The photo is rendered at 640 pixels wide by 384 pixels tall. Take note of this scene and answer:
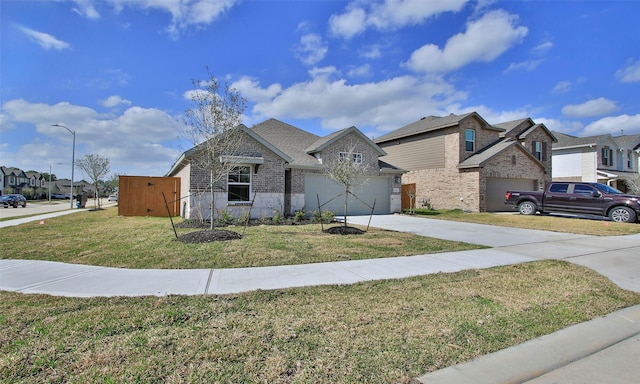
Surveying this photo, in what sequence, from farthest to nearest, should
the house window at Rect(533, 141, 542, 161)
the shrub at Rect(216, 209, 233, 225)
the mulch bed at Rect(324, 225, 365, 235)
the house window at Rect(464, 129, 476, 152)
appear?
the house window at Rect(533, 141, 542, 161) → the house window at Rect(464, 129, 476, 152) → the shrub at Rect(216, 209, 233, 225) → the mulch bed at Rect(324, 225, 365, 235)

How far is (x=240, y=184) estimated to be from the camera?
1539cm

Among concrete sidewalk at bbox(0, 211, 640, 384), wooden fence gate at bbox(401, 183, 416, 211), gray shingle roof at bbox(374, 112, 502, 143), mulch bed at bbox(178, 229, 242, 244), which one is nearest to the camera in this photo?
concrete sidewalk at bbox(0, 211, 640, 384)

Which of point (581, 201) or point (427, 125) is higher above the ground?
point (427, 125)

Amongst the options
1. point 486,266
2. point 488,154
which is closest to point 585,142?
point 488,154

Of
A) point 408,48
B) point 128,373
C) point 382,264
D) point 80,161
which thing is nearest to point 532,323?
point 382,264

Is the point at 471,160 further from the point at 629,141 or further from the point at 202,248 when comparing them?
the point at 629,141

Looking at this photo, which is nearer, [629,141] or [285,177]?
[285,177]

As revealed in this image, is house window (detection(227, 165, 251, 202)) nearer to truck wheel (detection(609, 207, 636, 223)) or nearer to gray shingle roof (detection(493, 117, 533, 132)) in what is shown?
truck wheel (detection(609, 207, 636, 223))

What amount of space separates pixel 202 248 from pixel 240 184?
7832 mm

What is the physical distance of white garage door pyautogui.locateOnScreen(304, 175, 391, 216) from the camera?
58.6 feet

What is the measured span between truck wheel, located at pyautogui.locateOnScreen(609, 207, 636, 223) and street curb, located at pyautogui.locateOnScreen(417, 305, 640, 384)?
14376 millimetres

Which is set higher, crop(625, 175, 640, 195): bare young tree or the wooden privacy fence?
crop(625, 175, 640, 195): bare young tree

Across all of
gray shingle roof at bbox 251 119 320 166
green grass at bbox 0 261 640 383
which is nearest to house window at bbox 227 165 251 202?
gray shingle roof at bbox 251 119 320 166

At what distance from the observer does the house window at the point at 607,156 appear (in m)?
30.2
